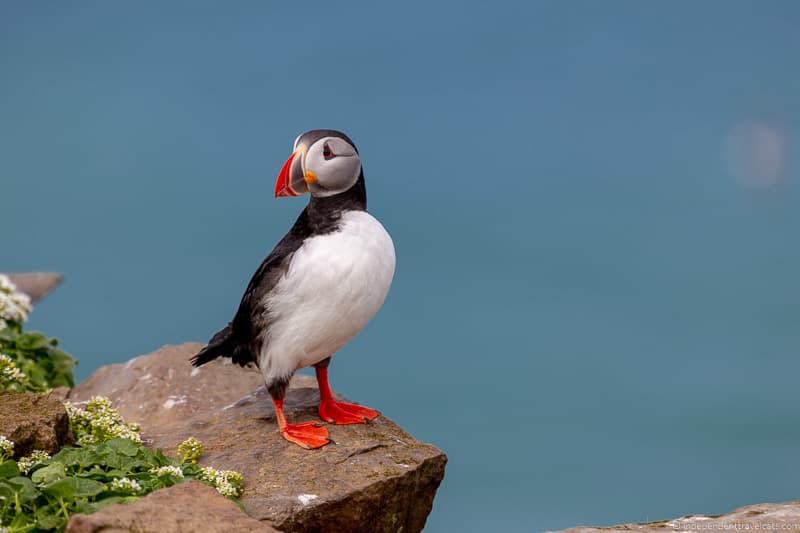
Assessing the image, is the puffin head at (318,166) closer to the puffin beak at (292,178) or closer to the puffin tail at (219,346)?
the puffin beak at (292,178)

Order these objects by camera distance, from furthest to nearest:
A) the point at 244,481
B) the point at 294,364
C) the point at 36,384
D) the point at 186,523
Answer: the point at 36,384 < the point at 294,364 < the point at 244,481 < the point at 186,523

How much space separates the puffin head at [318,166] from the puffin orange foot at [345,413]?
1.44 meters

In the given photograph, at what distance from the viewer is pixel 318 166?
6957mm

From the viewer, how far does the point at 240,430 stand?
24.3ft

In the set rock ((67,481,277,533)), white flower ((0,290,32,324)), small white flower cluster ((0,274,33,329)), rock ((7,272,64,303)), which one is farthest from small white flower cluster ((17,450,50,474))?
rock ((7,272,64,303))

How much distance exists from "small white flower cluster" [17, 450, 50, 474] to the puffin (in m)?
1.44

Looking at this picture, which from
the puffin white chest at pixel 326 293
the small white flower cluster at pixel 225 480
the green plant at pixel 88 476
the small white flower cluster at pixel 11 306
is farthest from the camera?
the small white flower cluster at pixel 11 306

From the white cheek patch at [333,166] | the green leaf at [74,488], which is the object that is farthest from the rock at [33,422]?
the white cheek patch at [333,166]

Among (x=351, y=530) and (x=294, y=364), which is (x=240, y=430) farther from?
(x=351, y=530)

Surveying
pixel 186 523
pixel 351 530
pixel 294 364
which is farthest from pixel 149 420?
pixel 186 523

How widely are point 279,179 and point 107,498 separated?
2.26 meters

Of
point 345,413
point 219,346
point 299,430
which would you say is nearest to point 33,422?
point 219,346

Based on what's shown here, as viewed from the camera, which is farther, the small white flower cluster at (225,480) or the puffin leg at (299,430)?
the puffin leg at (299,430)

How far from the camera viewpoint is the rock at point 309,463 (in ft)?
21.1
